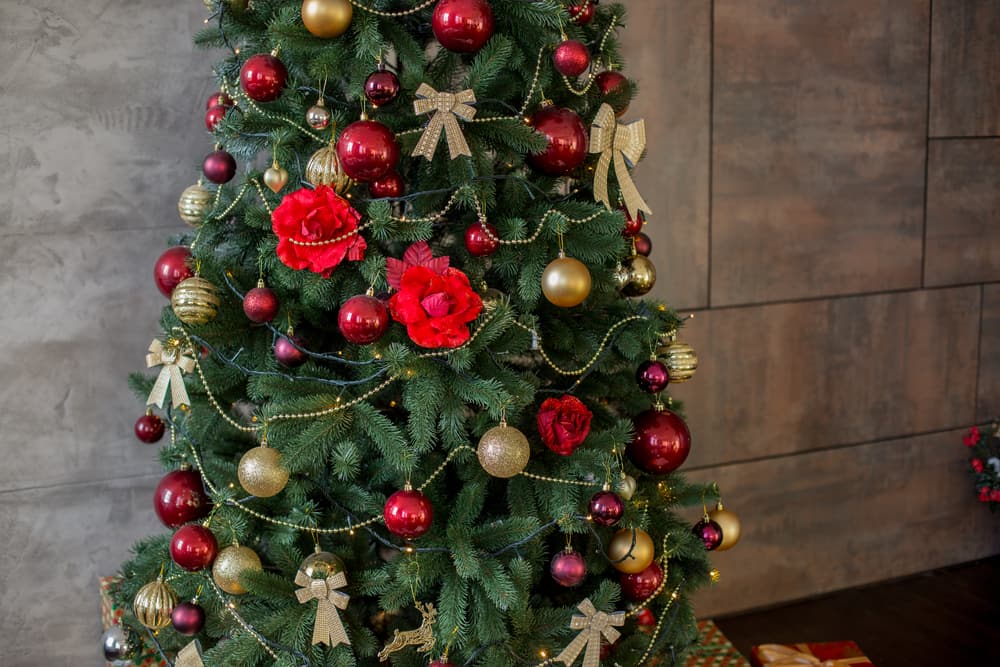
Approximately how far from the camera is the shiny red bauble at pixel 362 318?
126cm

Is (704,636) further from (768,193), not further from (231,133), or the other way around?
(231,133)

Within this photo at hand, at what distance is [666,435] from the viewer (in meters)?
1.51

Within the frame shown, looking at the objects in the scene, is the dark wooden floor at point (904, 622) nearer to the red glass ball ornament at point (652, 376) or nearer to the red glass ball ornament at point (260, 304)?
the red glass ball ornament at point (652, 376)

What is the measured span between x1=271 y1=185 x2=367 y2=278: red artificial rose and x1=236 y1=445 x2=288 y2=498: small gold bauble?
289mm

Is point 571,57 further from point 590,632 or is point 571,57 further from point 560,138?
point 590,632

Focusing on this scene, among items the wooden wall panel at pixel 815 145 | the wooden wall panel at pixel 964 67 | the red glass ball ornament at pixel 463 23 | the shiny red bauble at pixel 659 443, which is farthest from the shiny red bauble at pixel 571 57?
the wooden wall panel at pixel 964 67

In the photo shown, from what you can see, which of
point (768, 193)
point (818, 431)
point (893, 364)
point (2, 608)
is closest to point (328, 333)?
point (2, 608)

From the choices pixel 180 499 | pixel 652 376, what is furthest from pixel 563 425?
pixel 180 499

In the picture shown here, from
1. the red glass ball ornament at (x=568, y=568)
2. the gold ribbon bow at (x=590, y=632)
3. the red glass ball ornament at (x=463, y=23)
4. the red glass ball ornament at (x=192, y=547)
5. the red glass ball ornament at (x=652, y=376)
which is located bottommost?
the gold ribbon bow at (x=590, y=632)

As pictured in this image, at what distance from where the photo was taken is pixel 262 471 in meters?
1.32

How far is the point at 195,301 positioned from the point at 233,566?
429mm

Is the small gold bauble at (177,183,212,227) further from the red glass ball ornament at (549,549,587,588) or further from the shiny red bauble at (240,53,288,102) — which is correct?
the red glass ball ornament at (549,549,587,588)

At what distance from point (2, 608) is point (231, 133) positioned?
135 centimetres

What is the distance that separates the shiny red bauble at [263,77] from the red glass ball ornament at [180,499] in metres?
0.66
